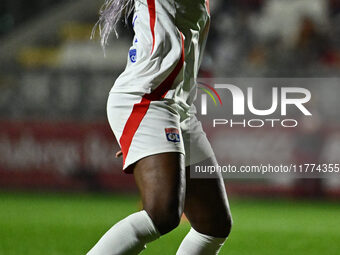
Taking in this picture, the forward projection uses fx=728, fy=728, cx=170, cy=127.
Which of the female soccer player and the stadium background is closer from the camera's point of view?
the female soccer player

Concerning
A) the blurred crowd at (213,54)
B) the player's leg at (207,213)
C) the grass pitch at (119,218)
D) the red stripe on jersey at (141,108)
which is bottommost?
the grass pitch at (119,218)

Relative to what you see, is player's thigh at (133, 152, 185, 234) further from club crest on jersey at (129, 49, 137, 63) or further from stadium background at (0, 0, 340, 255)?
stadium background at (0, 0, 340, 255)

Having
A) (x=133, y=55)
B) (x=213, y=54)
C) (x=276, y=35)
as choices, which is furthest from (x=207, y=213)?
(x=276, y=35)

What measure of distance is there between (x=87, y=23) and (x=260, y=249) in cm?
1080

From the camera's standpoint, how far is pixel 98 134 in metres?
10.5

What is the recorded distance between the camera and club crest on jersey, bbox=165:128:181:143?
276 cm

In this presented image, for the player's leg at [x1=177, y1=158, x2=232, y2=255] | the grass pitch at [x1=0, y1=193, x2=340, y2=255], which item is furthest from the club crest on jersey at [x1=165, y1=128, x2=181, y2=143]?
the grass pitch at [x1=0, y1=193, x2=340, y2=255]

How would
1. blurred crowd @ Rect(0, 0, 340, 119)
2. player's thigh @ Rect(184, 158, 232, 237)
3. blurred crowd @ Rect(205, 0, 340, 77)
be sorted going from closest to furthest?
player's thigh @ Rect(184, 158, 232, 237) → blurred crowd @ Rect(0, 0, 340, 119) → blurred crowd @ Rect(205, 0, 340, 77)

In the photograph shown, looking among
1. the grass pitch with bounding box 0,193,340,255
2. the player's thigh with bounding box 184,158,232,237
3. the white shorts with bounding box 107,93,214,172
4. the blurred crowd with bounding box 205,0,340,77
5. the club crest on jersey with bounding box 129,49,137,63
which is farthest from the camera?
the blurred crowd with bounding box 205,0,340,77

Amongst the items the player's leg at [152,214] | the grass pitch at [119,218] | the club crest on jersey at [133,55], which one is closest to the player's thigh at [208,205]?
the player's leg at [152,214]

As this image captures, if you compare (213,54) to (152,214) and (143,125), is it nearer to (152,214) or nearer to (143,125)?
(143,125)

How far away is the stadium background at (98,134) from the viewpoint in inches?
267

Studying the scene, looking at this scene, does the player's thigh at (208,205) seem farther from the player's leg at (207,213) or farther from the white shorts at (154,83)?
the white shorts at (154,83)

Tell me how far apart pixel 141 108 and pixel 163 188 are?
0.35 m
